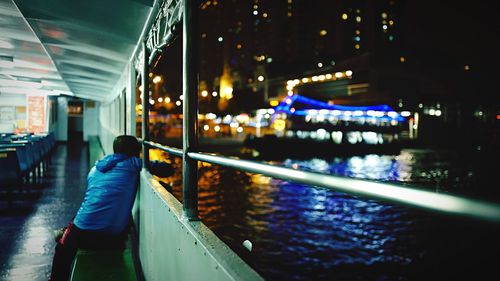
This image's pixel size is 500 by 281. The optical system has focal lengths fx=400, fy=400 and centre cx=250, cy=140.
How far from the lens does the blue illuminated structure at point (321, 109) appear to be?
87.1 ft

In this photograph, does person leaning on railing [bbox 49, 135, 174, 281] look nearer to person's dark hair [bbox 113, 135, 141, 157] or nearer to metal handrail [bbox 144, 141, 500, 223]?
person's dark hair [bbox 113, 135, 141, 157]

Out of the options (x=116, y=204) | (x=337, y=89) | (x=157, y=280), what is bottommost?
(x=157, y=280)

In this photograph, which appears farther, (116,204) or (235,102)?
(235,102)

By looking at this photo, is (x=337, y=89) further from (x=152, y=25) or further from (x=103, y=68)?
(x=152, y=25)

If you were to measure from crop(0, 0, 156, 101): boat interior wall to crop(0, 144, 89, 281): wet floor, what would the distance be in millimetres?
2986

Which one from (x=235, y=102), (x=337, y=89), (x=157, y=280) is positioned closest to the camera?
(x=157, y=280)

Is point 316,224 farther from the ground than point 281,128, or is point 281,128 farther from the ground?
point 281,128

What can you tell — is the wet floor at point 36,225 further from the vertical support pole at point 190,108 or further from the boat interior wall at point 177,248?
the vertical support pole at point 190,108

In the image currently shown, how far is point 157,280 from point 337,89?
37452mm

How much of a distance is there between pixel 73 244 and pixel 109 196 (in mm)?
578

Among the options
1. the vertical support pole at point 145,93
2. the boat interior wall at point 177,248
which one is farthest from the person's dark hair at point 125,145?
the vertical support pole at point 145,93

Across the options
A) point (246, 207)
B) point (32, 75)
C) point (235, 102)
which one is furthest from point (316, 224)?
point (235, 102)

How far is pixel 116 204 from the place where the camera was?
13.9ft

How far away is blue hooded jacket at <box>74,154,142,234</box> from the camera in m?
4.12
